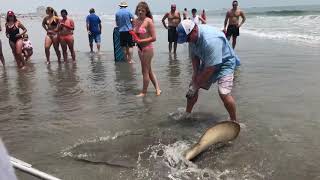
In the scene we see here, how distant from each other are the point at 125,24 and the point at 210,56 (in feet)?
23.8

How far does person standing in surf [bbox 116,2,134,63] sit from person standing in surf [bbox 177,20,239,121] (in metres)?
6.75

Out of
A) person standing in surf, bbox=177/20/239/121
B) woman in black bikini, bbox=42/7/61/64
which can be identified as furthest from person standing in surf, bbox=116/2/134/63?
person standing in surf, bbox=177/20/239/121

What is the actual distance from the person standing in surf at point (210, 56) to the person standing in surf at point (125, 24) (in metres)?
6.75

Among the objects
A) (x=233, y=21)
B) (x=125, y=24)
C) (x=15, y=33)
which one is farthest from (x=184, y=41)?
(x=233, y=21)

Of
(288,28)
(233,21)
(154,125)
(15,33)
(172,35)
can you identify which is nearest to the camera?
(154,125)

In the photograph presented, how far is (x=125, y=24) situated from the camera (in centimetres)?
1238

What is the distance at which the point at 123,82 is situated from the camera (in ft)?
31.2

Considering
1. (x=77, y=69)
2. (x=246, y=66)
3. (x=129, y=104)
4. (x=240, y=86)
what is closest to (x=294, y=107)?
(x=240, y=86)

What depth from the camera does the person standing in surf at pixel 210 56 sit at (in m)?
5.37

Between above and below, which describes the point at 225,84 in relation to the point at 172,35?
above

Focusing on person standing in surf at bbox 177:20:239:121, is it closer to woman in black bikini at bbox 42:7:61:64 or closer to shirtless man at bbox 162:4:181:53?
woman in black bikini at bbox 42:7:61:64

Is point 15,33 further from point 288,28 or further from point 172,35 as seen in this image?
point 288,28

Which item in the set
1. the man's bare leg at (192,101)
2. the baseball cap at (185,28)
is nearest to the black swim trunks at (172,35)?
the man's bare leg at (192,101)

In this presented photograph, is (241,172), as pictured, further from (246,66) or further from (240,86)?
(246,66)
